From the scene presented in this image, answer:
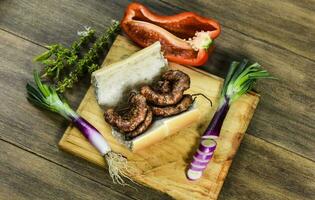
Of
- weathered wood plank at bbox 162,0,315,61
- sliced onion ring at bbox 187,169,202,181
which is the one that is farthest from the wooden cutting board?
weathered wood plank at bbox 162,0,315,61

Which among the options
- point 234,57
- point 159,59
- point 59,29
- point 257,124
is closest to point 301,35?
Result: point 234,57

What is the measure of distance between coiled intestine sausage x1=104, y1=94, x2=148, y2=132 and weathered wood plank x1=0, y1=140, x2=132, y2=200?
0.98ft

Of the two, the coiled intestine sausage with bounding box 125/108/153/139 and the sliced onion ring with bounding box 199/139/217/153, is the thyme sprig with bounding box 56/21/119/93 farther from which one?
the sliced onion ring with bounding box 199/139/217/153

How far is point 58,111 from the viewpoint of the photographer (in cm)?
238

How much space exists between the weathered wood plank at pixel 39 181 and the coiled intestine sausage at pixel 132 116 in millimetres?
299

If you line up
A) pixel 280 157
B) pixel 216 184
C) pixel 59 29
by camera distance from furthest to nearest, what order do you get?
pixel 59 29
pixel 280 157
pixel 216 184

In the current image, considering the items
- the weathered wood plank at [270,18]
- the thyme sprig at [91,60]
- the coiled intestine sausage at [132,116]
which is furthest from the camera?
the weathered wood plank at [270,18]

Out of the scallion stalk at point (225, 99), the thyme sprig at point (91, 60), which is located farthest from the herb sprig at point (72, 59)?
the scallion stalk at point (225, 99)

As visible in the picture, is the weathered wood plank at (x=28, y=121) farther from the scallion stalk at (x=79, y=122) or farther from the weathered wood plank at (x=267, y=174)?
the weathered wood plank at (x=267, y=174)

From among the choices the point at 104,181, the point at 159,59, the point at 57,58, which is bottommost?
the point at 104,181

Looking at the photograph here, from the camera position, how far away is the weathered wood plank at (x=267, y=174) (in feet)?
7.83

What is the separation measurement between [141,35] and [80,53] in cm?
30

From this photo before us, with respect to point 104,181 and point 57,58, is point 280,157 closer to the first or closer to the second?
point 104,181

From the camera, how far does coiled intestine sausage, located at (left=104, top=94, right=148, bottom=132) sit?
2219 millimetres
